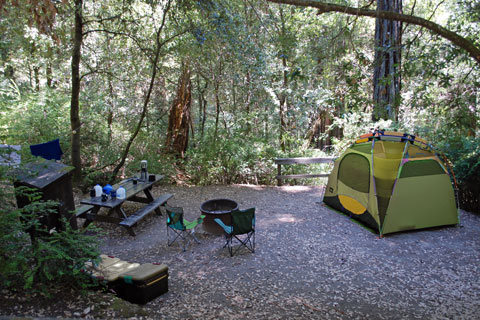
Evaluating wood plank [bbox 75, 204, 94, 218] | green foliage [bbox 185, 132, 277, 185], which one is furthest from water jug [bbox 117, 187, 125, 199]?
green foliage [bbox 185, 132, 277, 185]

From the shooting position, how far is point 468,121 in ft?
14.7

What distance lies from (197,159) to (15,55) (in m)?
8.57

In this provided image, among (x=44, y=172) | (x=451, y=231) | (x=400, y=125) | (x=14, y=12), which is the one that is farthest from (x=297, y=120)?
(x=44, y=172)

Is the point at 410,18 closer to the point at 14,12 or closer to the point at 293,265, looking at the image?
the point at 293,265

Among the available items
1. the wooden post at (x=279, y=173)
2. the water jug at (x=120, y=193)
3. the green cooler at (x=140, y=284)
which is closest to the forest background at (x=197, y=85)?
the wooden post at (x=279, y=173)

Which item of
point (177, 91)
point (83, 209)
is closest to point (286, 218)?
point (83, 209)

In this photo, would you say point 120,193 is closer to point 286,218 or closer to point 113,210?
point 113,210

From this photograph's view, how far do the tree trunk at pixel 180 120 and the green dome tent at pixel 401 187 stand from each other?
6.01 metres

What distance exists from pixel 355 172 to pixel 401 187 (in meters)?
1.04

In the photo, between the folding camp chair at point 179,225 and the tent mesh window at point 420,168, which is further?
the tent mesh window at point 420,168

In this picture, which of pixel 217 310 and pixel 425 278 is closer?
pixel 217 310

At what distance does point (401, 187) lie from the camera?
5.92 metres

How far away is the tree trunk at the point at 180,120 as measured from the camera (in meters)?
10.4

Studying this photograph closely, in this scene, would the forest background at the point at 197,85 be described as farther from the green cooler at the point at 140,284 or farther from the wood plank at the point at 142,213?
the green cooler at the point at 140,284
